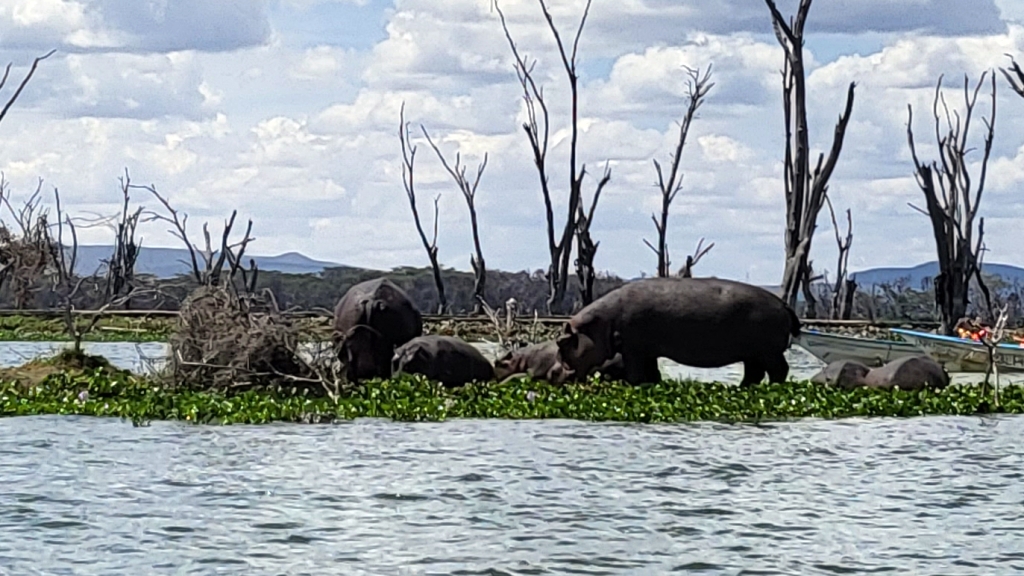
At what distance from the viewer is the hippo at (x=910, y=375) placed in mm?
25719

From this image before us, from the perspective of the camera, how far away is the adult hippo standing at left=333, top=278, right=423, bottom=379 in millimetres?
25969

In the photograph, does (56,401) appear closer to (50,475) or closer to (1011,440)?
(50,475)

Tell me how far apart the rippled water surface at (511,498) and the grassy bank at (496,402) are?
373 mm

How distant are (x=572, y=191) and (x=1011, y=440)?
32.3 metres

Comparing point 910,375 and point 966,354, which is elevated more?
point 966,354

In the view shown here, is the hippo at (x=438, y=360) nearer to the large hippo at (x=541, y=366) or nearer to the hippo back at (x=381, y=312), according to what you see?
the hippo back at (x=381, y=312)

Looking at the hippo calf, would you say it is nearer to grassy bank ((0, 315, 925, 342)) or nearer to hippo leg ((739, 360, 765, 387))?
hippo leg ((739, 360, 765, 387))

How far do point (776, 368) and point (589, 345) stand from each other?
2.60m

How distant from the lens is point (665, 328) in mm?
25641

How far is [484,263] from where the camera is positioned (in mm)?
56344

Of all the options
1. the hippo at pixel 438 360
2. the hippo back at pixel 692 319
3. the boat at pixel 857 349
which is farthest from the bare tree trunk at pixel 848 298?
the hippo at pixel 438 360

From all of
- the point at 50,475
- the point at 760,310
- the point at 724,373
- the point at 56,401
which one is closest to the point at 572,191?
the point at 724,373

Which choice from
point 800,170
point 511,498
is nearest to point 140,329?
point 800,170

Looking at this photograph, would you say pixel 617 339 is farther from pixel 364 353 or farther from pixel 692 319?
pixel 364 353
